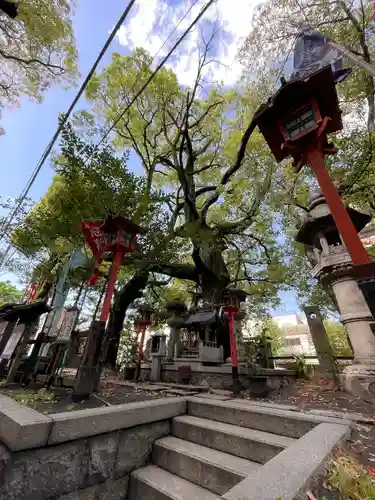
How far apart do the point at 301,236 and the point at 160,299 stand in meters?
13.3

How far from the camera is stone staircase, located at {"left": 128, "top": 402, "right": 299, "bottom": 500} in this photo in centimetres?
278

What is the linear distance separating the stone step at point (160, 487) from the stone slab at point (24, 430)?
56.9 inches

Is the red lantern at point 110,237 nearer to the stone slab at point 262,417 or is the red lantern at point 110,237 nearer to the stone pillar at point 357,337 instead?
the stone slab at point 262,417

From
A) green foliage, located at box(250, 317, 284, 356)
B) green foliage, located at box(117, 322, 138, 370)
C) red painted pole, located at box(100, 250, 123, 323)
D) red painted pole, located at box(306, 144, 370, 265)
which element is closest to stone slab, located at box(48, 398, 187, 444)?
red painted pole, located at box(100, 250, 123, 323)

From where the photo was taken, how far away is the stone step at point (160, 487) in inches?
107

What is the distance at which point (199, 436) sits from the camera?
3590 millimetres

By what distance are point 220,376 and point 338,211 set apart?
288 inches

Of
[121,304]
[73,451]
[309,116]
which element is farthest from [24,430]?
[121,304]

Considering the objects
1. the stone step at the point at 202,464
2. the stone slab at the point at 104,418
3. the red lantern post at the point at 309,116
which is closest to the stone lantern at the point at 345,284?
the red lantern post at the point at 309,116

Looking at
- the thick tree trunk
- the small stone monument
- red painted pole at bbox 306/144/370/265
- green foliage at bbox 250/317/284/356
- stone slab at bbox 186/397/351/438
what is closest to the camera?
stone slab at bbox 186/397/351/438

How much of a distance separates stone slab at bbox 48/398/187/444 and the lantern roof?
20.1ft

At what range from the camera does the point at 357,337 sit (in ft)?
19.7

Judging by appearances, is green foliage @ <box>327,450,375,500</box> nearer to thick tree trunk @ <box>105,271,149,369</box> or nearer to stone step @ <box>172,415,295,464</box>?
stone step @ <box>172,415,295,464</box>

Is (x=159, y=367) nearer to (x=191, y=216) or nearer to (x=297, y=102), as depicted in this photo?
(x=191, y=216)
